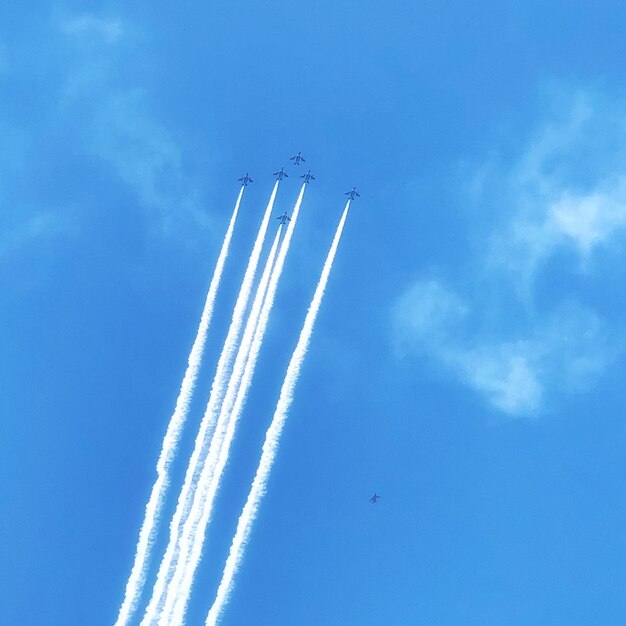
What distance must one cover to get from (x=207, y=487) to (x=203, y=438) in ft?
13.7

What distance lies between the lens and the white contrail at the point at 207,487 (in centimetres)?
8338

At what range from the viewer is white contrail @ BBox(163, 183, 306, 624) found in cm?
8338

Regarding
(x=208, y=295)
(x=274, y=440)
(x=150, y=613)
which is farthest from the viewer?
(x=208, y=295)

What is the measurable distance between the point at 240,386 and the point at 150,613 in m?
19.9

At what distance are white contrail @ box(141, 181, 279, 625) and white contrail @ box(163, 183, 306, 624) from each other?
0.58m

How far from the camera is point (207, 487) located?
86.4 m

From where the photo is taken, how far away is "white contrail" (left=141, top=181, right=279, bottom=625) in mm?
83750

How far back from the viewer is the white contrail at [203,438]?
8375 cm

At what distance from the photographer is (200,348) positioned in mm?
94000

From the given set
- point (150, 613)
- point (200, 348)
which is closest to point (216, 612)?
point (150, 613)

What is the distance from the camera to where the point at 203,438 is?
8806cm

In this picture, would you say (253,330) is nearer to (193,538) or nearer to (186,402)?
(186,402)

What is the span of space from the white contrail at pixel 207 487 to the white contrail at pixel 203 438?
1.90 ft

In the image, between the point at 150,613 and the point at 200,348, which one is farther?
the point at 200,348
